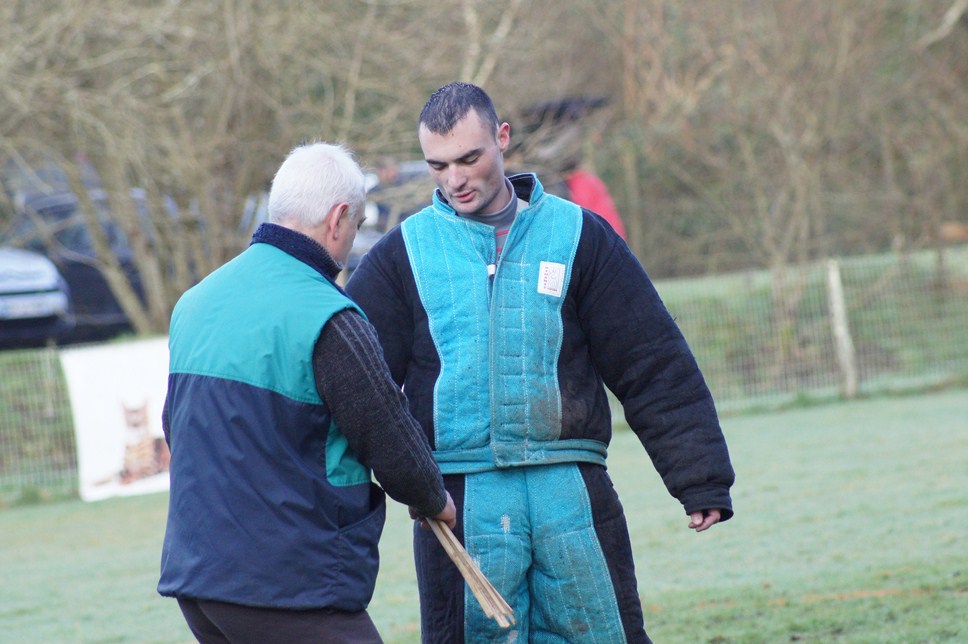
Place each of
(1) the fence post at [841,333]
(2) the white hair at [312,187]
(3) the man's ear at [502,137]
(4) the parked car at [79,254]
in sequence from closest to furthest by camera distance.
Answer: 1. (2) the white hair at [312,187]
2. (3) the man's ear at [502,137]
3. (1) the fence post at [841,333]
4. (4) the parked car at [79,254]

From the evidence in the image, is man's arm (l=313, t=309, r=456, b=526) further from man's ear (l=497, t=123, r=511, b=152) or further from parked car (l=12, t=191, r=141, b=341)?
parked car (l=12, t=191, r=141, b=341)

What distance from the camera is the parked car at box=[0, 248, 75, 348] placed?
1434 cm

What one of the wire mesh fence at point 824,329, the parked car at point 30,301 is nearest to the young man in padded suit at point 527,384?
the wire mesh fence at point 824,329

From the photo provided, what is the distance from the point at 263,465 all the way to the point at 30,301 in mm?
12462

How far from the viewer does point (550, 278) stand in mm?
3463

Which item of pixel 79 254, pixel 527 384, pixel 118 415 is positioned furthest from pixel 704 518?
pixel 79 254

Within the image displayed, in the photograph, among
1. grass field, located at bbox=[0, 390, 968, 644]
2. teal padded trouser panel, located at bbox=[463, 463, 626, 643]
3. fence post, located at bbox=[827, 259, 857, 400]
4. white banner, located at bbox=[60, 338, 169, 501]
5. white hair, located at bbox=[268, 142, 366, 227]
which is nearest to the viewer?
white hair, located at bbox=[268, 142, 366, 227]

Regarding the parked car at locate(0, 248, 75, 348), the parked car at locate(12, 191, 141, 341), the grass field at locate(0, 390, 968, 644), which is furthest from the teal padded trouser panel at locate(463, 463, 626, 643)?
the parked car at locate(0, 248, 75, 348)

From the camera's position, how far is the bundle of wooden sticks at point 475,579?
3111 mm

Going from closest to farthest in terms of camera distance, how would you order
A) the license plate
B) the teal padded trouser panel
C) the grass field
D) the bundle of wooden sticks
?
the bundle of wooden sticks < the teal padded trouser panel < the grass field < the license plate

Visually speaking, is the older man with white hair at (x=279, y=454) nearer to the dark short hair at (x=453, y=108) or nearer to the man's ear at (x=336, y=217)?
the man's ear at (x=336, y=217)

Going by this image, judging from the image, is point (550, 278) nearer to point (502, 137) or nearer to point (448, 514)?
point (502, 137)

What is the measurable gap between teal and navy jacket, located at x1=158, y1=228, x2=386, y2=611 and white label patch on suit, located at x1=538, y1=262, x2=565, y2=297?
26.8 inches

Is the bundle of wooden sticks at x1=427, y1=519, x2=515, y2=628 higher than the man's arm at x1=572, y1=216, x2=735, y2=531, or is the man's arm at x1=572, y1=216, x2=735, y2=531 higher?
the man's arm at x1=572, y1=216, x2=735, y2=531
